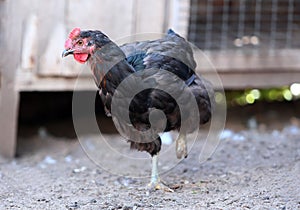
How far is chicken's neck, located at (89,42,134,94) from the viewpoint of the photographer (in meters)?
3.42

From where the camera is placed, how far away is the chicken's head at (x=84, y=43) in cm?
342

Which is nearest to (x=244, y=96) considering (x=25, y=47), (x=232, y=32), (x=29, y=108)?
(x=232, y=32)

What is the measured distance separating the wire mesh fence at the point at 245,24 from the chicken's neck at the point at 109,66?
2.37 m

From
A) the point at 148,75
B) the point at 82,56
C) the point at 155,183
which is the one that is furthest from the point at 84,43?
the point at 155,183

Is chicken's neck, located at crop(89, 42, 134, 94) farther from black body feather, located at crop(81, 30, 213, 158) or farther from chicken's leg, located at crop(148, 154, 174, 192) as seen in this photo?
chicken's leg, located at crop(148, 154, 174, 192)

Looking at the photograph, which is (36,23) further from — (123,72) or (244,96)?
(244,96)

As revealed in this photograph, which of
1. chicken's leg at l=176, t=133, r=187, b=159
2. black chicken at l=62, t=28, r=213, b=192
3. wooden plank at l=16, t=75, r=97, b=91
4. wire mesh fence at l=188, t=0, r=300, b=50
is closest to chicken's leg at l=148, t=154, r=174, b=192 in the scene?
black chicken at l=62, t=28, r=213, b=192

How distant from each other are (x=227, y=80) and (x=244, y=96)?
1.41 metres

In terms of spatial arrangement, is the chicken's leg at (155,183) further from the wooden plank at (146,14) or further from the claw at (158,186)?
the wooden plank at (146,14)

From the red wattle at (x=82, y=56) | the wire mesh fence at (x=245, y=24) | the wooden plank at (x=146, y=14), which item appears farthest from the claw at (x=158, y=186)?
the wire mesh fence at (x=245, y=24)

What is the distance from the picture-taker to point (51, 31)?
4871 millimetres

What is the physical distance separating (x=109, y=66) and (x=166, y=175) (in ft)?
3.79

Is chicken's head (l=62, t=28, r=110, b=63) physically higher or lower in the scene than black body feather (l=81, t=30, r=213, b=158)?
higher

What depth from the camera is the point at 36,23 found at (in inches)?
191
